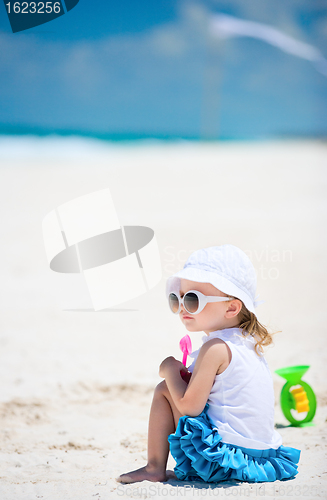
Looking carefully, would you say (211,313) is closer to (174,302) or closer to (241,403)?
(174,302)

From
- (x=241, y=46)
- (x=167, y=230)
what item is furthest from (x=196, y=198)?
(x=241, y=46)

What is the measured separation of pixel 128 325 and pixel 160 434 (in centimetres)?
320

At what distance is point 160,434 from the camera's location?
1757 mm

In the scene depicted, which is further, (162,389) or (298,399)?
(298,399)

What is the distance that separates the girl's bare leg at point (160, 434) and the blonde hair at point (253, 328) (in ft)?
1.23

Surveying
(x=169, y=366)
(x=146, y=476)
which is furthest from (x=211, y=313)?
(x=146, y=476)

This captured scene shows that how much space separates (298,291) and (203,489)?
480 centimetres

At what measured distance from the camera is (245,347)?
5.74 ft

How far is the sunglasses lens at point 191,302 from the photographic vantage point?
5.74 ft

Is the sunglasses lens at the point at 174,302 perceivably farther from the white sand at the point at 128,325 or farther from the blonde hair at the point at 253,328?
the white sand at the point at 128,325

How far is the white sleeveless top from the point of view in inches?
66.2

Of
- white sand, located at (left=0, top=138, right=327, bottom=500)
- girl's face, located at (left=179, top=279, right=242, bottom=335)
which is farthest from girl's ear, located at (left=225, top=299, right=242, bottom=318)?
white sand, located at (left=0, top=138, right=327, bottom=500)

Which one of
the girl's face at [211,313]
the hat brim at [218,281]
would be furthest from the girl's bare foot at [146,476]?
the hat brim at [218,281]

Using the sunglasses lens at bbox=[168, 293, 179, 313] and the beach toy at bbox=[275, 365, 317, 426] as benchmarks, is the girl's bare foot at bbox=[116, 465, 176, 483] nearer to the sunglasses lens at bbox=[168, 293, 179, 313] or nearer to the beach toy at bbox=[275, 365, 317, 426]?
the sunglasses lens at bbox=[168, 293, 179, 313]
